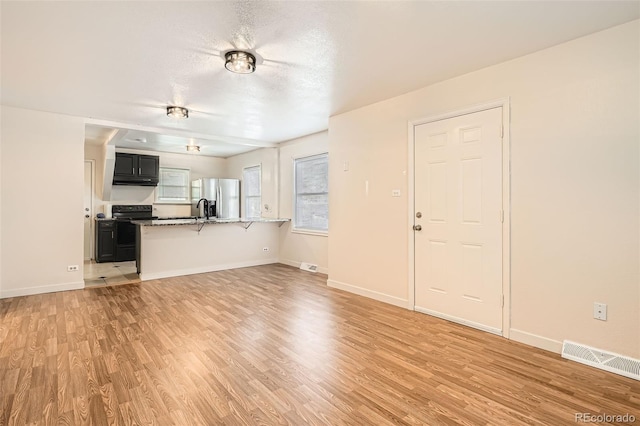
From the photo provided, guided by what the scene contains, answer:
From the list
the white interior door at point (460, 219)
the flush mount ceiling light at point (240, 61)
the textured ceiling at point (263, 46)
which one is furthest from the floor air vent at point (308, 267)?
the flush mount ceiling light at point (240, 61)

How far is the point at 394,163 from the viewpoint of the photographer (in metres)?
3.84

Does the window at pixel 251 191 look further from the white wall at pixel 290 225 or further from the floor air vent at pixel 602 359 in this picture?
the floor air vent at pixel 602 359

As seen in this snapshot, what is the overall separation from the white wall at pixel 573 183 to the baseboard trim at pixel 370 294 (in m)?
1.18

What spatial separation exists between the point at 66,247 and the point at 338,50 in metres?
4.52

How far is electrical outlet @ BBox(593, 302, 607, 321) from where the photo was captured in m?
2.38

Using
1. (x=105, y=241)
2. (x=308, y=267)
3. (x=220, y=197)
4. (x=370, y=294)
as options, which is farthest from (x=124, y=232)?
(x=370, y=294)

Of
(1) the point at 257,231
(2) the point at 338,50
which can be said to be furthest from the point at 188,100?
(1) the point at 257,231

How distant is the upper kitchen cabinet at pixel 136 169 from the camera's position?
673 centimetres

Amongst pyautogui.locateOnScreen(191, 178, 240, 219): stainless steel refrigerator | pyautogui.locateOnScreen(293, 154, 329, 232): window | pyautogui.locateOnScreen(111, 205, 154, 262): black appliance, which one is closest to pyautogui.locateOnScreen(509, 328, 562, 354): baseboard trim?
pyautogui.locateOnScreen(293, 154, 329, 232): window

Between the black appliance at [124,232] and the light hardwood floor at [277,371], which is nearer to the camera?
the light hardwood floor at [277,371]

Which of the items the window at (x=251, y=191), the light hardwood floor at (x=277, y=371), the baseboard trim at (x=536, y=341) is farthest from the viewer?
the window at (x=251, y=191)

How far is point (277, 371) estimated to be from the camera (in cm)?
228

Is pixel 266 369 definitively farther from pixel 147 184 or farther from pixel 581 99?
pixel 147 184

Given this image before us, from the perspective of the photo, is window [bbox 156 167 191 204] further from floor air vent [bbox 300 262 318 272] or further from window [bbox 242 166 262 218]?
floor air vent [bbox 300 262 318 272]
